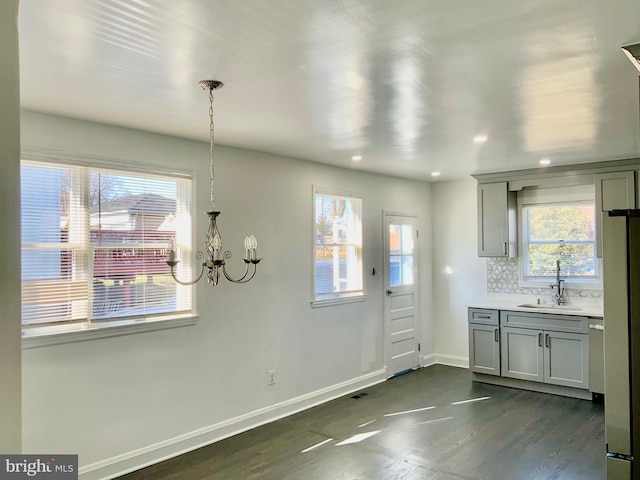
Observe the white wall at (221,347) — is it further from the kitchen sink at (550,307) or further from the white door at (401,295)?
the kitchen sink at (550,307)

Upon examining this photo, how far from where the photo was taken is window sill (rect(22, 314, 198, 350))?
3016mm

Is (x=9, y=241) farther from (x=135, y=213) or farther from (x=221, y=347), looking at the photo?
(x=221, y=347)

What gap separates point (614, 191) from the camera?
5.09 m

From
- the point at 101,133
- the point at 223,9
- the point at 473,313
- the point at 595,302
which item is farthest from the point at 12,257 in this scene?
the point at 595,302

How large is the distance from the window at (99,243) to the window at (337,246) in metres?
1.62

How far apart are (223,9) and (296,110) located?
134 centimetres

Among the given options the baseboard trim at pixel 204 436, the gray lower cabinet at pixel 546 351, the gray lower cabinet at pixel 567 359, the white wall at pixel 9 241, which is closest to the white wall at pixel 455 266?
the gray lower cabinet at pixel 546 351

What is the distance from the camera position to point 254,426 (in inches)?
169

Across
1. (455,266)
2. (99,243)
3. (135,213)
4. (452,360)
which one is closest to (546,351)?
(452,360)

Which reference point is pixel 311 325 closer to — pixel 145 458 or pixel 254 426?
pixel 254 426

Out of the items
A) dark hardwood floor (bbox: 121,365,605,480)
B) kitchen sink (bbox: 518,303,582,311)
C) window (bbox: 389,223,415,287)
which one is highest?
window (bbox: 389,223,415,287)

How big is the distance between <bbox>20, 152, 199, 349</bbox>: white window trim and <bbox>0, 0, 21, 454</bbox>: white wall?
256 centimetres

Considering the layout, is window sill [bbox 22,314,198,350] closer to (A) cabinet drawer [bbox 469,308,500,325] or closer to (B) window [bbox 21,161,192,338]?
(B) window [bbox 21,161,192,338]

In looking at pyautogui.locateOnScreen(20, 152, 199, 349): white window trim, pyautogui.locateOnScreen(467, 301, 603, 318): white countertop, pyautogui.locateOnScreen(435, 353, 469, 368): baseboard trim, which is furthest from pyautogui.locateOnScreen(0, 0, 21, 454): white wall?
pyautogui.locateOnScreen(435, 353, 469, 368): baseboard trim
